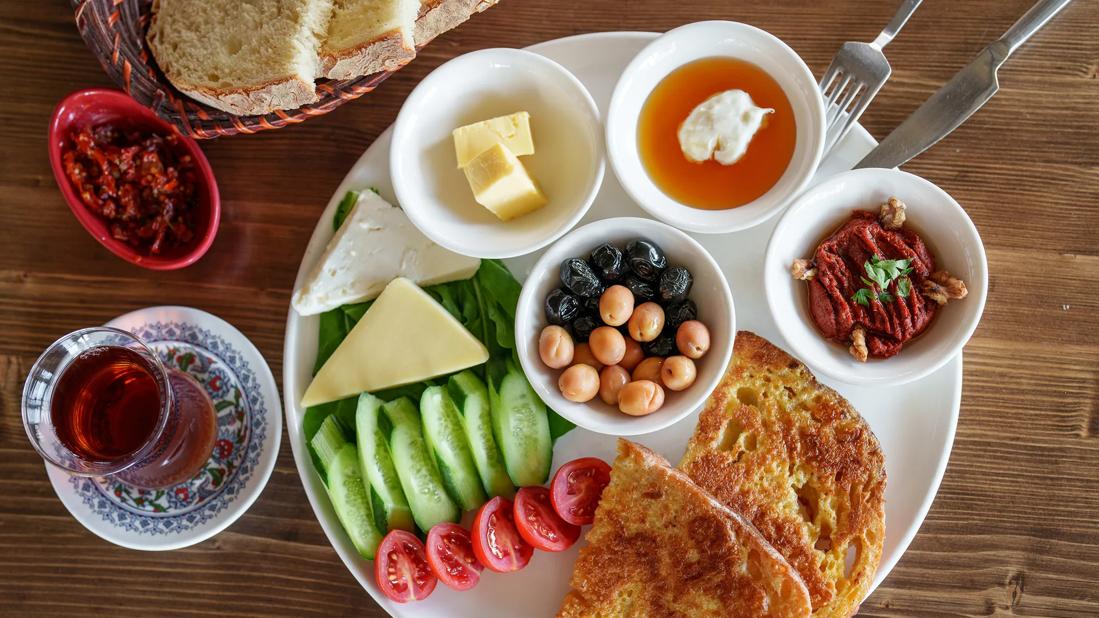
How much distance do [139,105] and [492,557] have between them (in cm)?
164

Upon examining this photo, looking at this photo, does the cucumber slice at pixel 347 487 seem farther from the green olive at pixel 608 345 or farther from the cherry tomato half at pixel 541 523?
the green olive at pixel 608 345

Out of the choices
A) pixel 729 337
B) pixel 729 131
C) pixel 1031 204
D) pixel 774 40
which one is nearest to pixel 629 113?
pixel 729 131

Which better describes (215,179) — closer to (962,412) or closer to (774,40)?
(774,40)

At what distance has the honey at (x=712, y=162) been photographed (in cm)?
213

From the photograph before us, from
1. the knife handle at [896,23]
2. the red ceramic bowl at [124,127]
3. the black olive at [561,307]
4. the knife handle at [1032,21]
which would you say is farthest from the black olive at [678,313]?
the red ceramic bowl at [124,127]


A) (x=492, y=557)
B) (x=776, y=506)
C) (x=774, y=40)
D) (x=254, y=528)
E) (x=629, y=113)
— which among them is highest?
(x=774, y=40)

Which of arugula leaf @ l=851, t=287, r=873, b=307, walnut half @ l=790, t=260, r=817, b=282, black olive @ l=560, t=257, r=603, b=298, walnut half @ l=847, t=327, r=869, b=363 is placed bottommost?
walnut half @ l=847, t=327, r=869, b=363

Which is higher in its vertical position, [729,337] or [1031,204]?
[1031,204]

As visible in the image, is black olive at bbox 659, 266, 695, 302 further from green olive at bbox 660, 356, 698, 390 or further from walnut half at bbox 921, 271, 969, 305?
walnut half at bbox 921, 271, 969, 305

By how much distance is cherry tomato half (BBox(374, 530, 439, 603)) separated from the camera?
86.6 inches

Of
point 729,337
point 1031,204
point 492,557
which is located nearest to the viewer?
point 729,337

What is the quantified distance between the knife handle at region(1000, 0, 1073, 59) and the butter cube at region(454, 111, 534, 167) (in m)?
1.36

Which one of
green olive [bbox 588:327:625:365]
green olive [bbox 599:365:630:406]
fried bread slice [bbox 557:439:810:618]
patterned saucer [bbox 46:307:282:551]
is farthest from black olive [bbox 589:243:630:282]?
patterned saucer [bbox 46:307:282:551]

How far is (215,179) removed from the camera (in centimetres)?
240
